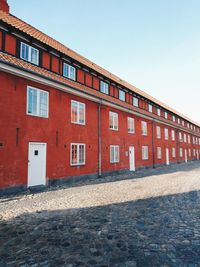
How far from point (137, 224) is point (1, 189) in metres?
6.72

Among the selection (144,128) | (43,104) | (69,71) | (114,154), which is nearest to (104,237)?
(43,104)

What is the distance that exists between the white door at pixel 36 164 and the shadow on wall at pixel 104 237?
428 centimetres

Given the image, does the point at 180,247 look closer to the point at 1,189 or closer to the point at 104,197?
the point at 104,197

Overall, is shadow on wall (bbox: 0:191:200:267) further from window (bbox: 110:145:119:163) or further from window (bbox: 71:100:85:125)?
window (bbox: 110:145:119:163)

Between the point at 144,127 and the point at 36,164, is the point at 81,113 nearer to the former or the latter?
the point at 36,164

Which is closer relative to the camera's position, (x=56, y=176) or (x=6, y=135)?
(x=6, y=135)

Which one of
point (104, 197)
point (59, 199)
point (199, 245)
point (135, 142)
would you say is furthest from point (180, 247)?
point (135, 142)

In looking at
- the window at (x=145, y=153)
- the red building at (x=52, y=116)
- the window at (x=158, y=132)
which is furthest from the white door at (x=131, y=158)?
the window at (x=158, y=132)

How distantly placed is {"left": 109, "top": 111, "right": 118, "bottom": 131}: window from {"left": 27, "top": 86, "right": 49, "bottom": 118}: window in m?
6.94

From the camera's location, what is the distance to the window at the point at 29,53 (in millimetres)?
10672

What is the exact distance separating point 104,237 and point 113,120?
1340 centimetres

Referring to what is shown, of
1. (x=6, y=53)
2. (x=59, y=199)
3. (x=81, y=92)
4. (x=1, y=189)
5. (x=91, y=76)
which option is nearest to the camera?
(x=59, y=199)

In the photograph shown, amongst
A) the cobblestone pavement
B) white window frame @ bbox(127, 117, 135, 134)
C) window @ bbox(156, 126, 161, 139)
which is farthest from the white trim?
window @ bbox(156, 126, 161, 139)

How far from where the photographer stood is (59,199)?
815 centimetres
